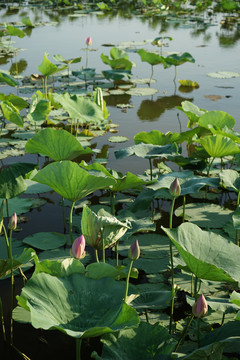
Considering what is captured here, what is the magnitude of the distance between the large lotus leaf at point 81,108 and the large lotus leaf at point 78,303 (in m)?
1.50

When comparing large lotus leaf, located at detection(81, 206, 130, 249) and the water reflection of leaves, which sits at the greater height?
large lotus leaf, located at detection(81, 206, 130, 249)

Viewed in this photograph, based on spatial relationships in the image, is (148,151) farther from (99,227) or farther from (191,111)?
(99,227)

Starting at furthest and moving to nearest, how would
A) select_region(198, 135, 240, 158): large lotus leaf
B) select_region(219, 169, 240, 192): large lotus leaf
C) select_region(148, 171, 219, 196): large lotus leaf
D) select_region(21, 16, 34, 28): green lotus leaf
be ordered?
Answer: 1. select_region(21, 16, 34, 28): green lotus leaf
2. select_region(198, 135, 240, 158): large lotus leaf
3. select_region(219, 169, 240, 192): large lotus leaf
4. select_region(148, 171, 219, 196): large lotus leaf

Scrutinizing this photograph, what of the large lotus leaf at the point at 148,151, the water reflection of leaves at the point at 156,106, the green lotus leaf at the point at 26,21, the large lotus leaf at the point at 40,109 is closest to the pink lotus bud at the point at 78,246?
the large lotus leaf at the point at 148,151

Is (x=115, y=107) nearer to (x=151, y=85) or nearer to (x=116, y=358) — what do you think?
(x=151, y=85)

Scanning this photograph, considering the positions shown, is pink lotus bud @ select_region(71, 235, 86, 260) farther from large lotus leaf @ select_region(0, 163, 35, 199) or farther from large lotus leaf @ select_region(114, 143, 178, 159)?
large lotus leaf @ select_region(114, 143, 178, 159)

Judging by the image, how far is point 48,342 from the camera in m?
1.43

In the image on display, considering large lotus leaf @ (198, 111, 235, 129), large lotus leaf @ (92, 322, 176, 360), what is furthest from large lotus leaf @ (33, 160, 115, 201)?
large lotus leaf @ (198, 111, 235, 129)

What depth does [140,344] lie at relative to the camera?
1146 mm

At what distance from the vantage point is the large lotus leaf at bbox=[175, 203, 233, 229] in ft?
6.74

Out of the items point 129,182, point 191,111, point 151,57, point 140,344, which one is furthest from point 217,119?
point 151,57

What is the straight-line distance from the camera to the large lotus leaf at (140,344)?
1117mm

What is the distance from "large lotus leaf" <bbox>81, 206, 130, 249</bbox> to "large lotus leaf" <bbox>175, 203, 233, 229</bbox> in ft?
2.53

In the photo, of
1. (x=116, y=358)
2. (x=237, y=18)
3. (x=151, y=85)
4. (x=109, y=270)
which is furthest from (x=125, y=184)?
(x=237, y=18)
